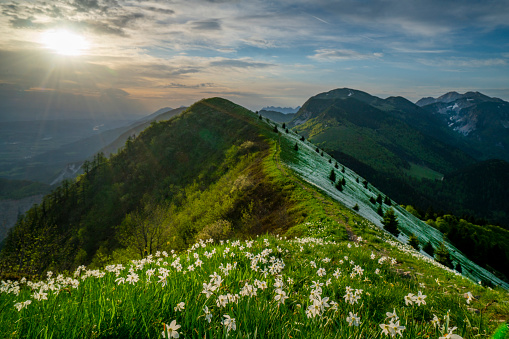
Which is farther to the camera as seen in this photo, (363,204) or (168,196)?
(168,196)

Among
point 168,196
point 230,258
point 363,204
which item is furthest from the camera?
point 168,196

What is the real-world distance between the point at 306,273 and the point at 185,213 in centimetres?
6650

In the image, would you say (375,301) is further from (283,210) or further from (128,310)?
(283,210)

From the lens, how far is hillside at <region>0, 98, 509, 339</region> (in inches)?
105

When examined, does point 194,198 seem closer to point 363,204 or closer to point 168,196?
point 168,196

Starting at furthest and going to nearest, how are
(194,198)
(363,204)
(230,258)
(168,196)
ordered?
(168,196) < (194,198) < (363,204) < (230,258)

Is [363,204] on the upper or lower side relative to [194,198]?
upper

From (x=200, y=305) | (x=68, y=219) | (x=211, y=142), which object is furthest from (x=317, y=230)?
(x=68, y=219)

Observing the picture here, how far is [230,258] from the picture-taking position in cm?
632

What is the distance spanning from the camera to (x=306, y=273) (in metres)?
6.11

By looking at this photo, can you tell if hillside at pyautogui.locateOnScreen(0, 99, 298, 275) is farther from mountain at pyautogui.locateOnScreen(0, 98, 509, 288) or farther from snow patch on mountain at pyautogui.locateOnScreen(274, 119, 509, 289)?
snow patch on mountain at pyautogui.locateOnScreen(274, 119, 509, 289)

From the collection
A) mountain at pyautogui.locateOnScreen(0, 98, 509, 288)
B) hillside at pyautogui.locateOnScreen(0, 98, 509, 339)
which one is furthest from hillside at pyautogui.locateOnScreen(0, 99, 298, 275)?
hillside at pyautogui.locateOnScreen(0, 98, 509, 339)

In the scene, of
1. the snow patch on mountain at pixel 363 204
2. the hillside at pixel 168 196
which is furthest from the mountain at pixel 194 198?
the snow patch on mountain at pixel 363 204

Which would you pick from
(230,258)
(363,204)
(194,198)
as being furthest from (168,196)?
(230,258)
